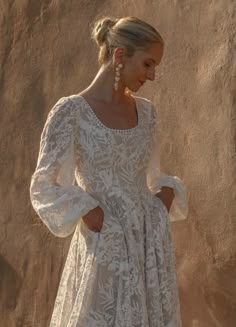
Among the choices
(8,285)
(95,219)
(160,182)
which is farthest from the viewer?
(8,285)

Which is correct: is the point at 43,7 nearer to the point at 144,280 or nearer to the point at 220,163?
the point at 220,163

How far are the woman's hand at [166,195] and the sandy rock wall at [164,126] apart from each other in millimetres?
381

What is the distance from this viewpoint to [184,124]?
15.1 ft

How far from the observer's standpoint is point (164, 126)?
15.3 ft

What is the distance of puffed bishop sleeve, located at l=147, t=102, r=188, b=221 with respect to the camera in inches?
163

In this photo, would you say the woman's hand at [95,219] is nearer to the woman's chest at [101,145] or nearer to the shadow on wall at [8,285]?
the woman's chest at [101,145]

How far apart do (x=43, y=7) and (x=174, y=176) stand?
1.31 metres

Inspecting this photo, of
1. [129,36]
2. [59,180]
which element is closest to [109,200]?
[59,180]

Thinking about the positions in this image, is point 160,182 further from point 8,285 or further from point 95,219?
point 8,285

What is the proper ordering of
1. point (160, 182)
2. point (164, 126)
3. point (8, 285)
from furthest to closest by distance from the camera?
point (8, 285) < point (164, 126) < point (160, 182)

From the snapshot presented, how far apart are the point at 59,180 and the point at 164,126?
0.93 metres

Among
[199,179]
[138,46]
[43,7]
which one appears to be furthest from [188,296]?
[43,7]

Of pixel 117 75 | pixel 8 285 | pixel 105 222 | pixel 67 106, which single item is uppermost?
pixel 117 75

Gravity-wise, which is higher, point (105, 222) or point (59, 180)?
point (59, 180)
